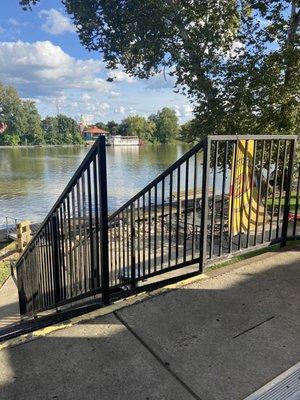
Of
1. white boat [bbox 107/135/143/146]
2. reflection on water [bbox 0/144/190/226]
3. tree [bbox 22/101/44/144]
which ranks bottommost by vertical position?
reflection on water [bbox 0/144/190/226]

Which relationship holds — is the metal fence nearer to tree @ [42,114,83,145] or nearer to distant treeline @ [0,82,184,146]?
distant treeline @ [0,82,184,146]

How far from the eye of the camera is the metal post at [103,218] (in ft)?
7.75

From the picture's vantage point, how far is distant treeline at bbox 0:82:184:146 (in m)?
89.7

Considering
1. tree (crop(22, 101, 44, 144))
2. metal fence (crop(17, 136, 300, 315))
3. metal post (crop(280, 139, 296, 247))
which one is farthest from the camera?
tree (crop(22, 101, 44, 144))

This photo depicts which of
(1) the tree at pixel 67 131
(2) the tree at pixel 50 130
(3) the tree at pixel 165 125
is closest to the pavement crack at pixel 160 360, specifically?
(3) the tree at pixel 165 125

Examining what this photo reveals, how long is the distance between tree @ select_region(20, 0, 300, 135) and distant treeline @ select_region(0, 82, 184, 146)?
8313cm

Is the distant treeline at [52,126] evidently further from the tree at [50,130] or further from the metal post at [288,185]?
the metal post at [288,185]

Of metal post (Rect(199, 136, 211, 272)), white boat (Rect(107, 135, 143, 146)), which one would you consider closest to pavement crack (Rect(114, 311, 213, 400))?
metal post (Rect(199, 136, 211, 272))

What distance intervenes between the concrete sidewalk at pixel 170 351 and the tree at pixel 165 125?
101929 millimetres

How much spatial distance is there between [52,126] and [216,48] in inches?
3842

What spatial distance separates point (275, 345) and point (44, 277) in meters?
2.51

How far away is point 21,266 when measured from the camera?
4668mm

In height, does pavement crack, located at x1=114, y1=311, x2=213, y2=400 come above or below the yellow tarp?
below

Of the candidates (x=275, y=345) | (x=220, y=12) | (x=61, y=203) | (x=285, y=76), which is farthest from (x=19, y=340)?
(x=220, y=12)
